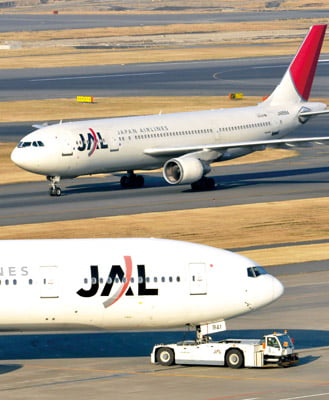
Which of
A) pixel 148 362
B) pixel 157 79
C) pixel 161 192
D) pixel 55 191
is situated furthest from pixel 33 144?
pixel 157 79

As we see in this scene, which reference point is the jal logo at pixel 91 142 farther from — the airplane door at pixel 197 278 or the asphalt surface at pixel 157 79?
the asphalt surface at pixel 157 79

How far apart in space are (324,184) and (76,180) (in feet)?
68.8

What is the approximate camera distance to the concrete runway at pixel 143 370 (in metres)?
41.3

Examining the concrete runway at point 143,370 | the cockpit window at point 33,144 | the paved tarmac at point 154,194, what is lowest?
the concrete runway at point 143,370

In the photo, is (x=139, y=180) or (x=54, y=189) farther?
(x=139, y=180)

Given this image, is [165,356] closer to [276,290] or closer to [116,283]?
[116,283]

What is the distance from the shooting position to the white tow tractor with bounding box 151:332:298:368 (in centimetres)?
4441

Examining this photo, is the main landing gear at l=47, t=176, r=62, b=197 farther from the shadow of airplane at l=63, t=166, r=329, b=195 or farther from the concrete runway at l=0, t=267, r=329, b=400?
the concrete runway at l=0, t=267, r=329, b=400

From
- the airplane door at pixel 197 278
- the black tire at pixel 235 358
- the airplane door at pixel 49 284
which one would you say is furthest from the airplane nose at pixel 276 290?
the airplane door at pixel 49 284

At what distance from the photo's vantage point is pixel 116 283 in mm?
43938

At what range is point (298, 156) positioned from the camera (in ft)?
363

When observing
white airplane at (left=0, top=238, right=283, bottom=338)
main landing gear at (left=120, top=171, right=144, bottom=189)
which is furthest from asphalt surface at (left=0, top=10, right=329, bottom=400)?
main landing gear at (left=120, top=171, right=144, bottom=189)

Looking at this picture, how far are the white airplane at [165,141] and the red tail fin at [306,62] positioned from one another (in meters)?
0.67

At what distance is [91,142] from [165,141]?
22.7 feet
